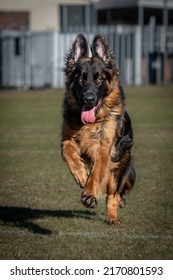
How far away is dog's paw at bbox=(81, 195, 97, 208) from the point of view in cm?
835

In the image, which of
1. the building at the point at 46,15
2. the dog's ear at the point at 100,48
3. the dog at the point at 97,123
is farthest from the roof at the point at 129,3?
the dog at the point at 97,123

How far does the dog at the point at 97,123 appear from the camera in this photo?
9.33 metres

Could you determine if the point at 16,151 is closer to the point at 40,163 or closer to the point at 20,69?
the point at 40,163

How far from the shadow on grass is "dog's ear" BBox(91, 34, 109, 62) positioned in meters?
2.19

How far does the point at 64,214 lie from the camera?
1024 cm

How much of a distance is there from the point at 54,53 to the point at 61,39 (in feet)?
3.38

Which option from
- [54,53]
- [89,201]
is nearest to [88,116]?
[89,201]

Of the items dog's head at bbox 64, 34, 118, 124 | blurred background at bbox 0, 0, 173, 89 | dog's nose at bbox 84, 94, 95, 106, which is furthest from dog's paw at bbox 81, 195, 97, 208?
blurred background at bbox 0, 0, 173, 89

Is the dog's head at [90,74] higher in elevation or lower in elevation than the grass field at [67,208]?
higher

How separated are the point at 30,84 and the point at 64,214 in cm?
3831

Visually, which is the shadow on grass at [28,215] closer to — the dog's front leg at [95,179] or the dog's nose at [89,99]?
the dog's front leg at [95,179]

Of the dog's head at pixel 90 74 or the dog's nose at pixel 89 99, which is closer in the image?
the dog's nose at pixel 89 99

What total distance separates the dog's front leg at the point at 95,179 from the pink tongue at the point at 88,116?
1.55 ft

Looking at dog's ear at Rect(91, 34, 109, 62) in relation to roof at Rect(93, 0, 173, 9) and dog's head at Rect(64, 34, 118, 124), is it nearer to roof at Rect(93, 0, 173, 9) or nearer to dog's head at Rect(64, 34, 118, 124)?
dog's head at Rect(64, 34, 118, 124)
